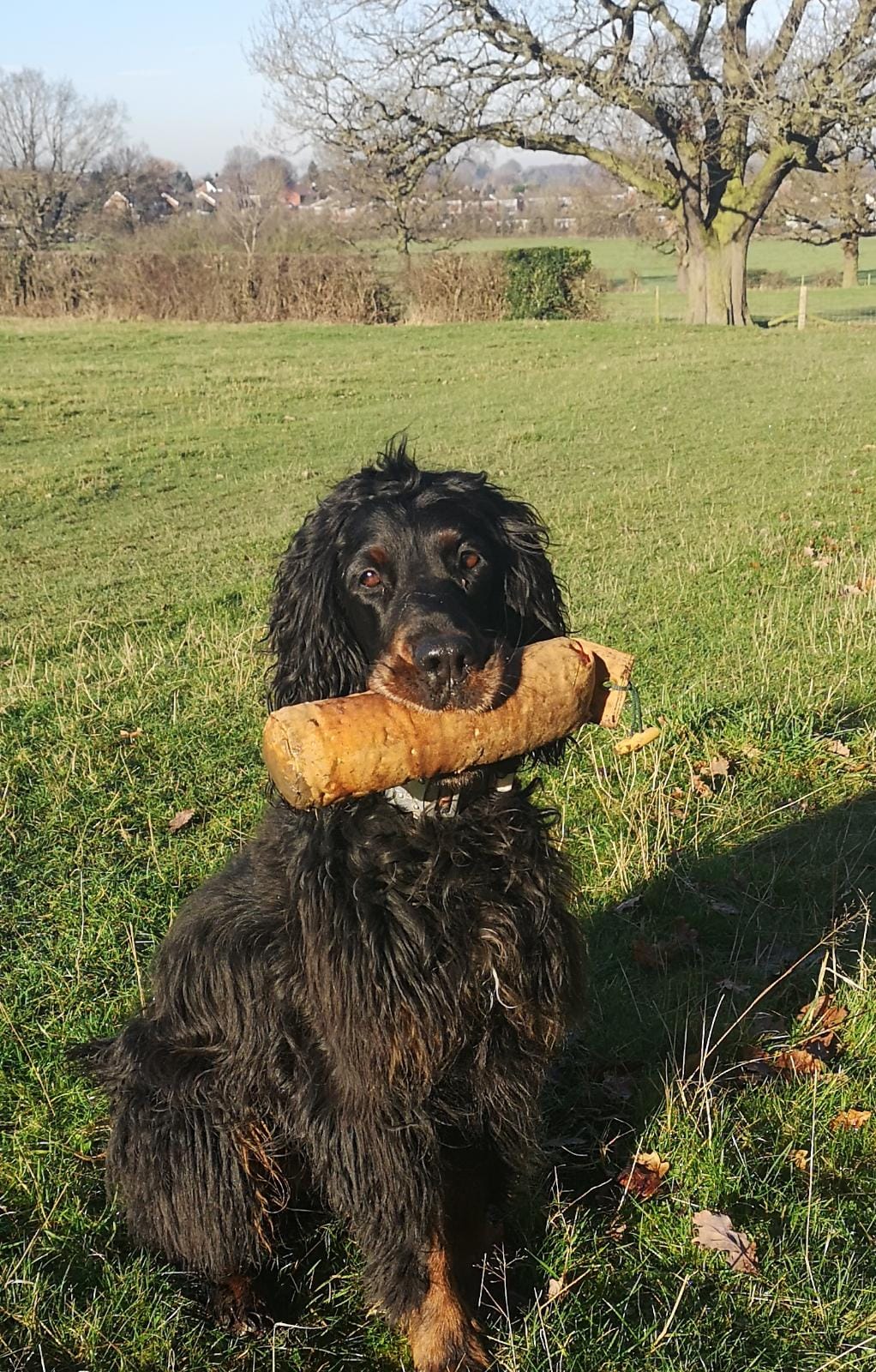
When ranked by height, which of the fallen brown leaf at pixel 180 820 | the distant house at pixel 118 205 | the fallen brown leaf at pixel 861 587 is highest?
the distant house at pixel 118 205

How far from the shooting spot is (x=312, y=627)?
306cm

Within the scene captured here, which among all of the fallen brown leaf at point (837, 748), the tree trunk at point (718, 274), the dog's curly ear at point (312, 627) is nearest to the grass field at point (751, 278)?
the tree trunk at point (718, 274)

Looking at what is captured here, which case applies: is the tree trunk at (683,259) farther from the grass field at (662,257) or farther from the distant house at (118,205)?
the distant house at (118,205)

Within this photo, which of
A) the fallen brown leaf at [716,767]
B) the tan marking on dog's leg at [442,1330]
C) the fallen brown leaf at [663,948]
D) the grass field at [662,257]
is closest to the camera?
the tan marking on dog's leg at [442,1330]

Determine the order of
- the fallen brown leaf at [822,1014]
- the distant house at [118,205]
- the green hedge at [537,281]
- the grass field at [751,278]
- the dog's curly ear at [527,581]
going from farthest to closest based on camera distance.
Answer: the distant house at [118,205], the grass field at [751,278], the green hedge at [537,281], the fallen brown leaf at [822,1014], the dog's curly ear at [527,581]

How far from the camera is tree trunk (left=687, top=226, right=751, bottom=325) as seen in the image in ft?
109

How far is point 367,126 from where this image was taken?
2919cm

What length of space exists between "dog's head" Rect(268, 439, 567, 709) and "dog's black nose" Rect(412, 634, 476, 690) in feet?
0.17

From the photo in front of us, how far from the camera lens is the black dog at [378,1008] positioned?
2.62 metres

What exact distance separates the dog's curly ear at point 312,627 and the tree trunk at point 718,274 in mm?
33006

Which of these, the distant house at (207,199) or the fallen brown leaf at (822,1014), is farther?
the distant house at (207,199)

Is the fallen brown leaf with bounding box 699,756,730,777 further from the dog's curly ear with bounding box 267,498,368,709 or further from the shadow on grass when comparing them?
the dog's curly ear with bounding box 267,498,368,709

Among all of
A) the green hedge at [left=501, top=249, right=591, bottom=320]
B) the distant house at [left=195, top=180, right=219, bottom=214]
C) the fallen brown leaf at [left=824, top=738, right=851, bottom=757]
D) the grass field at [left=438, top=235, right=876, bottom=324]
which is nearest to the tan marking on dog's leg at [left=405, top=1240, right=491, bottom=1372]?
the fallen brown leaf at [left=824, top=738, right=851, bottom=757]

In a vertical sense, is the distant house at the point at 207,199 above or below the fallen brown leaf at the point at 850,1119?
above
